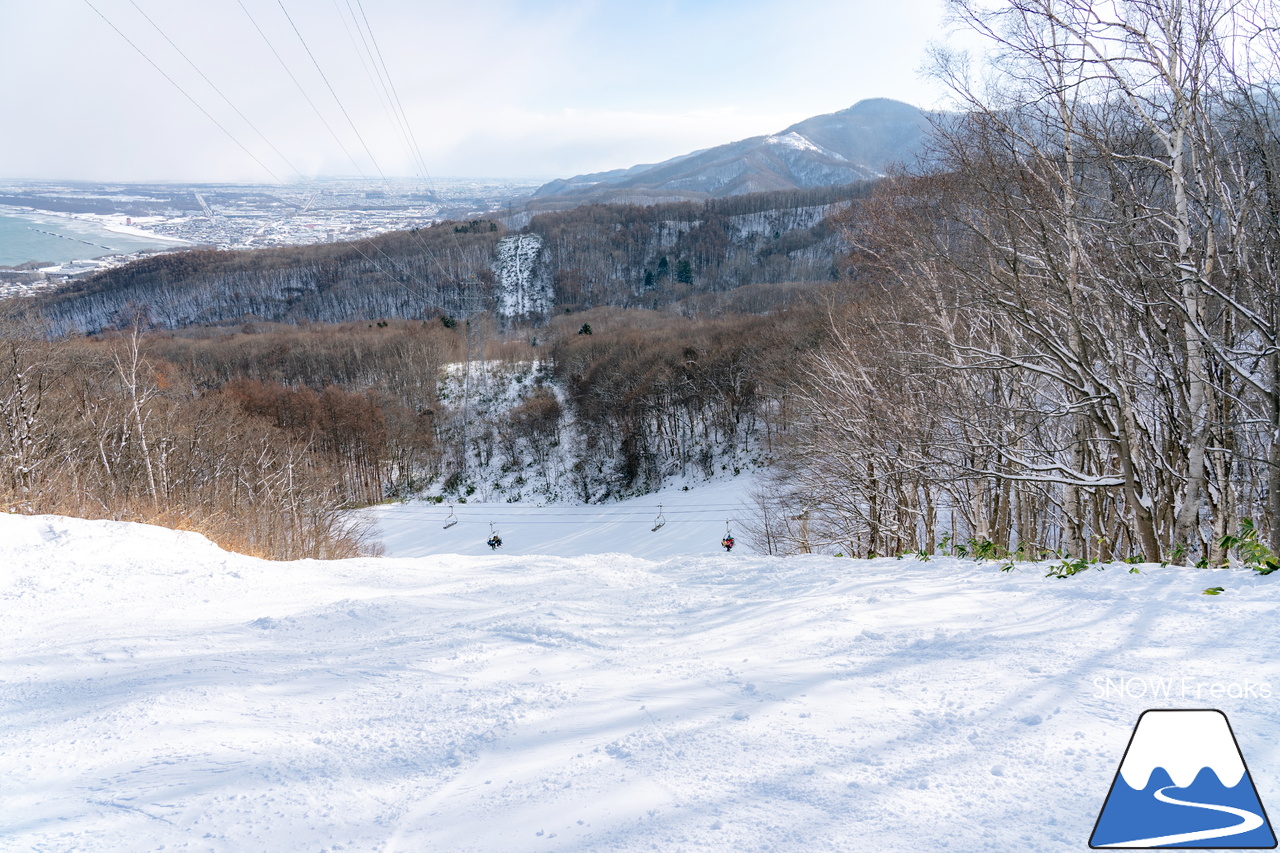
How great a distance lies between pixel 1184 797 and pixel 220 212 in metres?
99.8

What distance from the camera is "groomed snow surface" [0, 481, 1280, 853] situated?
2.07 metres

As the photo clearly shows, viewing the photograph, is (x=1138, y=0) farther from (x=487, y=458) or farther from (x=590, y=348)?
(x=590, y=348)

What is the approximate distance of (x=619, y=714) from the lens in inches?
115

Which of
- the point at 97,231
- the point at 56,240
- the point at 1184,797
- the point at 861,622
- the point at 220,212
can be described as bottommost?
the point at 861,622

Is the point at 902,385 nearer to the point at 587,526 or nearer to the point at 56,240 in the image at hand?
the point at 587,526

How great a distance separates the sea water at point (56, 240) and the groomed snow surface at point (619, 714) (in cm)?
6917

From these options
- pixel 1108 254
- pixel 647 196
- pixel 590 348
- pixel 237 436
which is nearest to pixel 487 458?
pixel 590 348

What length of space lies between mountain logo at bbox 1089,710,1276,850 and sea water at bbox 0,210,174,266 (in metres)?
73.6

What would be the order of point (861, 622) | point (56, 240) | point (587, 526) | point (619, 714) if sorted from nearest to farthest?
point (619, 714), point (861, 622), point (587, 526), point (56, 240)

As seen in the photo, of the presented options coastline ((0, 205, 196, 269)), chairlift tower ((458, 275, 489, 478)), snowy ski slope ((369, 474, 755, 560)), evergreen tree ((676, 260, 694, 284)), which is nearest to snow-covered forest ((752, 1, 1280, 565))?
snowy ski slope ((369, 474, 755, 560))

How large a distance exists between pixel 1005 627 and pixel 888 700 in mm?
1439

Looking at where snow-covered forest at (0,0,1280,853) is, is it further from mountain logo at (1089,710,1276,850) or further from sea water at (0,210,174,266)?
sea water at (0,210,174,266)

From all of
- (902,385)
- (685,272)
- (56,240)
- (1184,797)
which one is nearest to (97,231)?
(56,240)

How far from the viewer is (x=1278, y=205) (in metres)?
4.72
